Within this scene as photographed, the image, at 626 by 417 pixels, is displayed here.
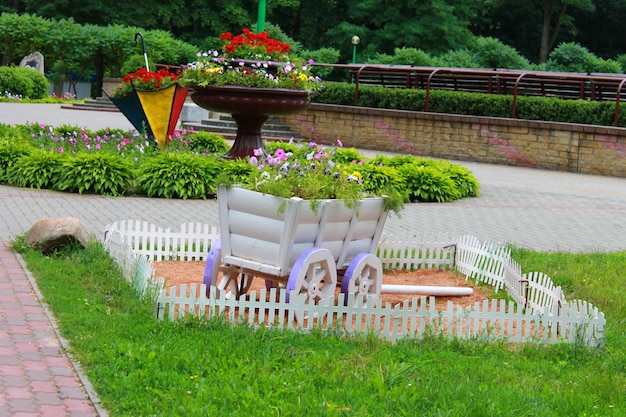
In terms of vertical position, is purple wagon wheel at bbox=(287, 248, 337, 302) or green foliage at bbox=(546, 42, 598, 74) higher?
green foliage at bbox=(546, 42, 598, 74)

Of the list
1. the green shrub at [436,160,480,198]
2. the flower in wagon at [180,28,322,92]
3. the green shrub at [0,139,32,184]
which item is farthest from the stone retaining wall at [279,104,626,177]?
the green shrub at [0,139,32,184]

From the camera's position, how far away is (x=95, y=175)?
12.1 meters

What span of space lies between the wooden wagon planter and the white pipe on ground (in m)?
0.21

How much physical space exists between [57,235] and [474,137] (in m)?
15.0

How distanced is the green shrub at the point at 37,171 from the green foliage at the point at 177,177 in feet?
3.41

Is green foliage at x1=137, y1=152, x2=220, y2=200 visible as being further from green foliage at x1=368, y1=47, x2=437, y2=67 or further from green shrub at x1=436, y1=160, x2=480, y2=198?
green foliage at x1=368, y1=47, x2=437, y2=67

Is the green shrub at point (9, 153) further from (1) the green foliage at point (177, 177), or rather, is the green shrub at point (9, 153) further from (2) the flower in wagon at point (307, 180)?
(2) the flower in wagon at point (307, 180)

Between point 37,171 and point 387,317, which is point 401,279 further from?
point 37,171

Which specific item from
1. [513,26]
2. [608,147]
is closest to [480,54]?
[608,147]

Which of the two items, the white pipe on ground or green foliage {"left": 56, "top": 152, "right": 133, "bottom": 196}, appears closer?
the white pipe on ground

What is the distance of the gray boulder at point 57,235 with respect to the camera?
7.68m

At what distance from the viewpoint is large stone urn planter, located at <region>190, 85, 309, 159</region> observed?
44.8 ft

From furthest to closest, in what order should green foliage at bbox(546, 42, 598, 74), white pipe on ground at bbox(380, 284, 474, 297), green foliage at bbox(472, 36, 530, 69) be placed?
green foliage at bbox(546, 42, 598, 74) → green foliage at bbox(472, 36, 530, 69) → white pipe on ground at bbox(380, 284, 474, 297)

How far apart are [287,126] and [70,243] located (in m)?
17.4
